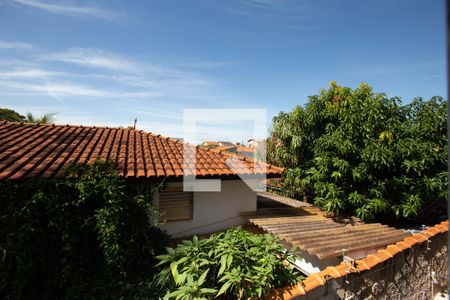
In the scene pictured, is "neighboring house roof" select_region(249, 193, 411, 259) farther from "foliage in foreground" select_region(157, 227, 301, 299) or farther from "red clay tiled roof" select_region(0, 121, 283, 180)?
"foliage in foreground" select_region(157, 227, 301, 299)

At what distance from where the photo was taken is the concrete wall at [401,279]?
142 inches

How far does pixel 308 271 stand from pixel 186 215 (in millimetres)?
3607

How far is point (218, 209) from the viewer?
7.75 meters

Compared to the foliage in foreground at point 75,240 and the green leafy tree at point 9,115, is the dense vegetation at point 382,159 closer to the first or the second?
the foliage in foreground at point 75,240

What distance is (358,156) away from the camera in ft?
28.4

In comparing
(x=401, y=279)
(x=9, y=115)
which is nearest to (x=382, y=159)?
(x=401, y=279)

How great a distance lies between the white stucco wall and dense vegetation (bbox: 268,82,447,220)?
2.70m

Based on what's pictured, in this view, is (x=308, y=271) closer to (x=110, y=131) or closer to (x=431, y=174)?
(x=431, y=174)

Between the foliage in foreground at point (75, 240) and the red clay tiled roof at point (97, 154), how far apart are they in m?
0.56

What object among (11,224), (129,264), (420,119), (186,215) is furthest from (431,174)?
(11,224)

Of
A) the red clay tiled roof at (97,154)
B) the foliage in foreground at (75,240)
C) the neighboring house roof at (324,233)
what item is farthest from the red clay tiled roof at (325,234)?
the foliage in foreground at (75,240)

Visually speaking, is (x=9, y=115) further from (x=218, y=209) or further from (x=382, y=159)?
(x=382, y=159)

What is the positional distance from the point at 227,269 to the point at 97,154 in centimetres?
530

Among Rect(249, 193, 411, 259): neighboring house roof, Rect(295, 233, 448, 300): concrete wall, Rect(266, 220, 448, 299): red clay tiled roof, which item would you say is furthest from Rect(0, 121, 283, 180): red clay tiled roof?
Rect(295, 233, 448, 300): concrete wall
